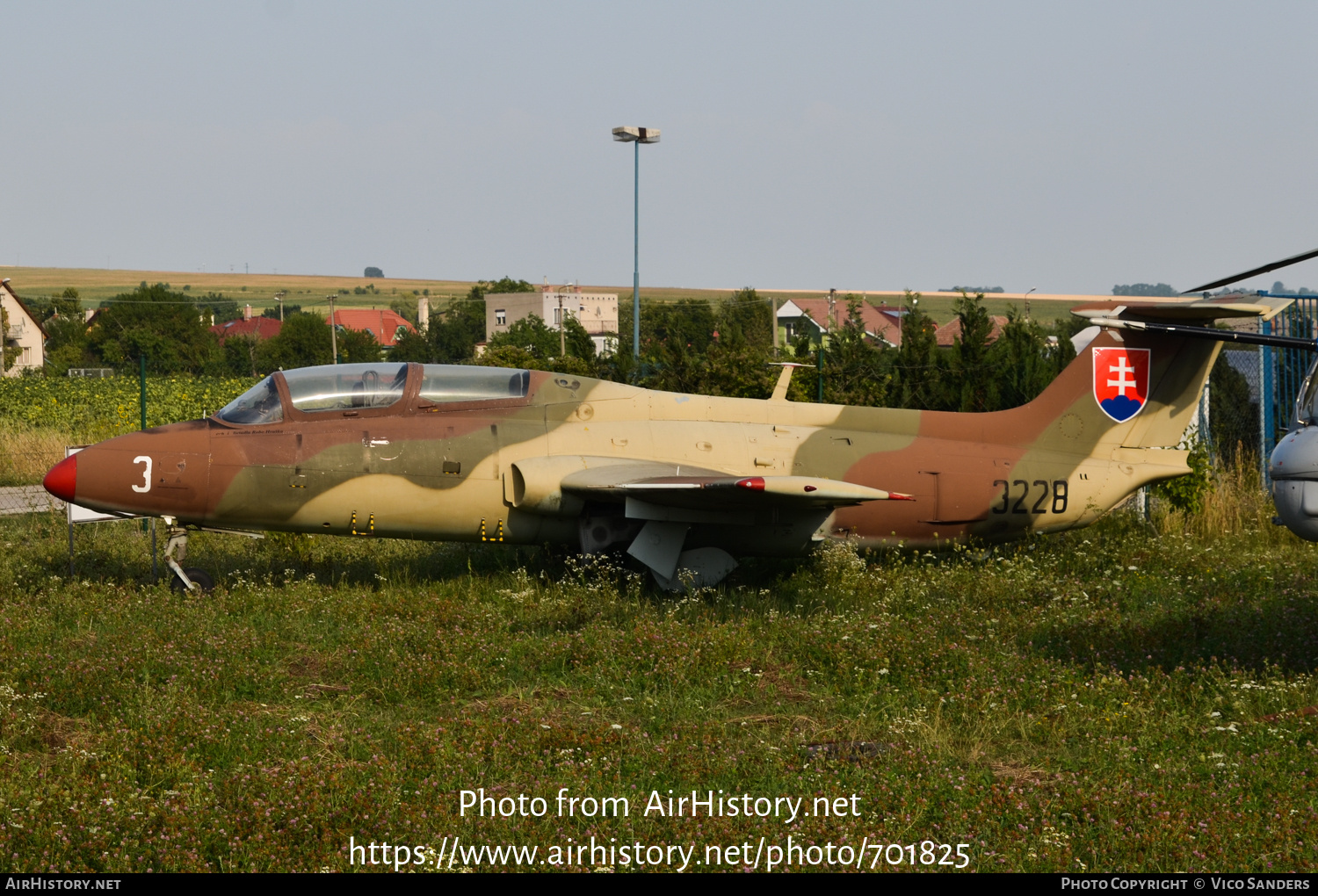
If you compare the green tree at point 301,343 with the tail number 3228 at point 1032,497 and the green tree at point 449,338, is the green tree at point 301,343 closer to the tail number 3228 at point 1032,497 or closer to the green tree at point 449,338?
the green tree at point 449,338

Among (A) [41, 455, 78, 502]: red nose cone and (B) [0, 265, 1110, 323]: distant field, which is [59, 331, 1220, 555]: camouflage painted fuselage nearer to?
(A) [41, 455, 78, 502]: red nose cone

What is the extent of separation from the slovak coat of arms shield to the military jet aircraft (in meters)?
0.02

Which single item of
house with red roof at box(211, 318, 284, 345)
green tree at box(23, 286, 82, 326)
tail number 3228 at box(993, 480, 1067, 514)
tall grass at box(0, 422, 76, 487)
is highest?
green tree at box(23, 286, 82, 326)

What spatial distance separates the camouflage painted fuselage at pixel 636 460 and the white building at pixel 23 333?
8882 cm

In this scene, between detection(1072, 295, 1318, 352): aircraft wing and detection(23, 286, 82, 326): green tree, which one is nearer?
detection(1072, 295, 1318, 352): aircraft wing

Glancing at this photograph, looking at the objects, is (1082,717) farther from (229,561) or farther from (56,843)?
(229,561)

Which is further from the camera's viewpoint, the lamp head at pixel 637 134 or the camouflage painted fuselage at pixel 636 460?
the lamp head at pixel 637 134

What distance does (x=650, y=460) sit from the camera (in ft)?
37.3

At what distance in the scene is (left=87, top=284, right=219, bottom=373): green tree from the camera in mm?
81637

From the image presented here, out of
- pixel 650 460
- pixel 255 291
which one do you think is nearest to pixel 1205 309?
pixel 650 460

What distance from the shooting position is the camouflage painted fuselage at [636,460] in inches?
421

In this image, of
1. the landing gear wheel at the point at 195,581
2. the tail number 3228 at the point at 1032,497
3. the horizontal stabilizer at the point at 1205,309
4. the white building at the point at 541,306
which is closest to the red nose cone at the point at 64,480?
the landing gear wheel at the point at 195,581

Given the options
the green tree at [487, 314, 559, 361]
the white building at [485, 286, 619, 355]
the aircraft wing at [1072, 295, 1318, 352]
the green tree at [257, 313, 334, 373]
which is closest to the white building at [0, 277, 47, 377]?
the green tree at [257, 313, 334, 373]

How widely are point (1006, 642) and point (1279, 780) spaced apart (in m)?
3.12
